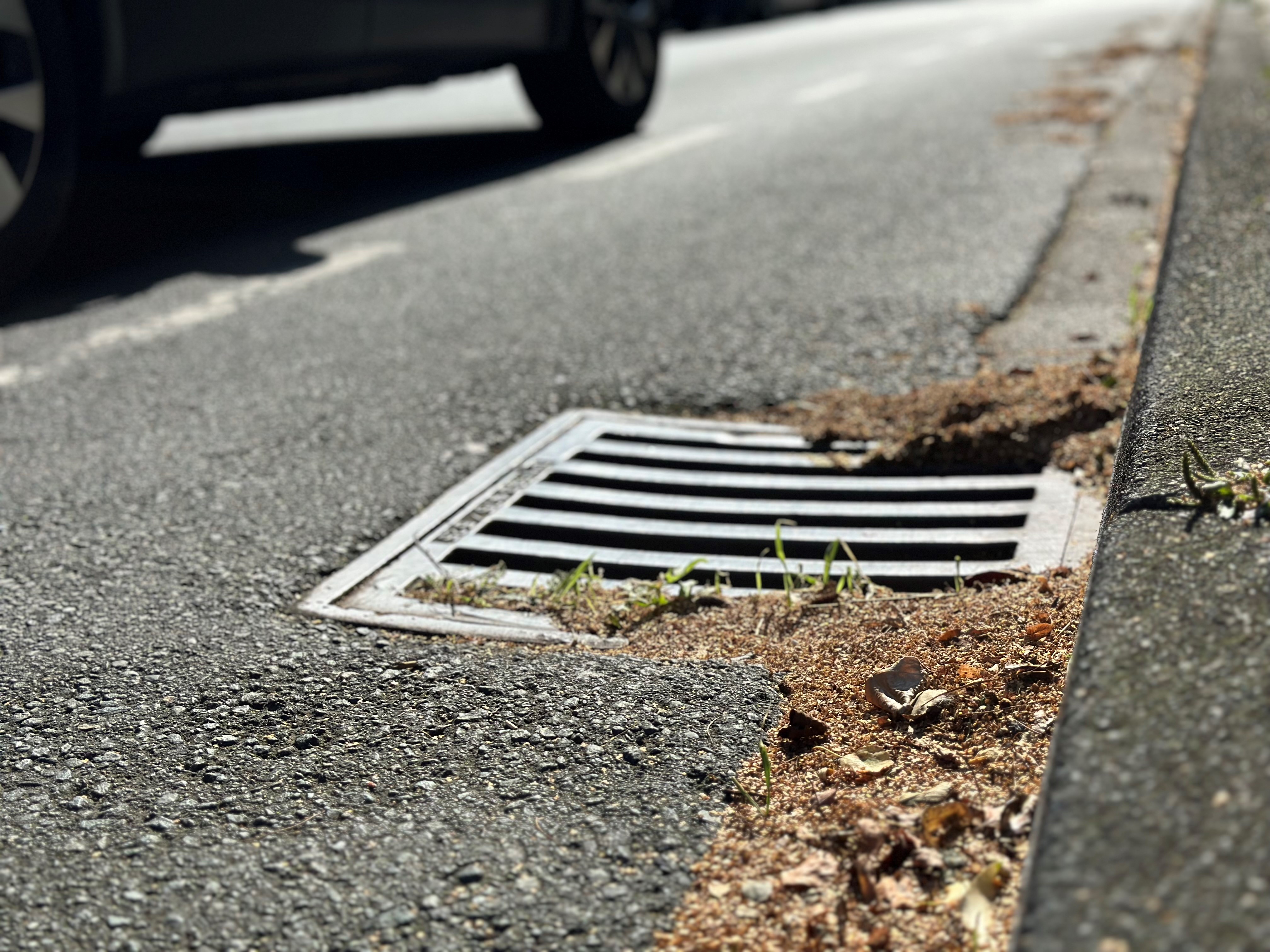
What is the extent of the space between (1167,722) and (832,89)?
28.9 ft

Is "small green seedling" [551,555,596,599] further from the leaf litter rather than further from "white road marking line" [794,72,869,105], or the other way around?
"white road marking line" [794,72,869,105]

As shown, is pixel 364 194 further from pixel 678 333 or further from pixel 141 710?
pixel 141 710

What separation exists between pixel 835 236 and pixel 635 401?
1838 mm

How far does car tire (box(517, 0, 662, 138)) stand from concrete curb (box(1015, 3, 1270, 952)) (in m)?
5.05

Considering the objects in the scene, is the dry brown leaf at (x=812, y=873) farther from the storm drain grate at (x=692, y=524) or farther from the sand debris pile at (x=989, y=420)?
the sand debris pile at (x=989, y=420)

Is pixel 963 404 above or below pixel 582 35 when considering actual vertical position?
below

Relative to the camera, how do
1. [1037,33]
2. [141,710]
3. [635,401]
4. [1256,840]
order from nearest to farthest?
[1256,840], [141,710], [635,401], [1037,33]

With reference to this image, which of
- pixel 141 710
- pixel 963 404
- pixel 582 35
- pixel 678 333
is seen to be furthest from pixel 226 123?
pixel 141 710

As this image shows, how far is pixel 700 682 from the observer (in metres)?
1.79

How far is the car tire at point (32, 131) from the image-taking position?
367 centimetres

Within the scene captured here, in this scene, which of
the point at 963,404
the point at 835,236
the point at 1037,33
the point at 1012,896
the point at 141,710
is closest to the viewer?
the point at 1012,896

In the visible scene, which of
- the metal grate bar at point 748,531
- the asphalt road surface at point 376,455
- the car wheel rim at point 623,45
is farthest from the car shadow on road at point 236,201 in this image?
the metal grate bar at point 748,531

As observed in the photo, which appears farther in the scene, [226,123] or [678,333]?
[226,123]

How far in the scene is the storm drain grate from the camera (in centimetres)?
212
